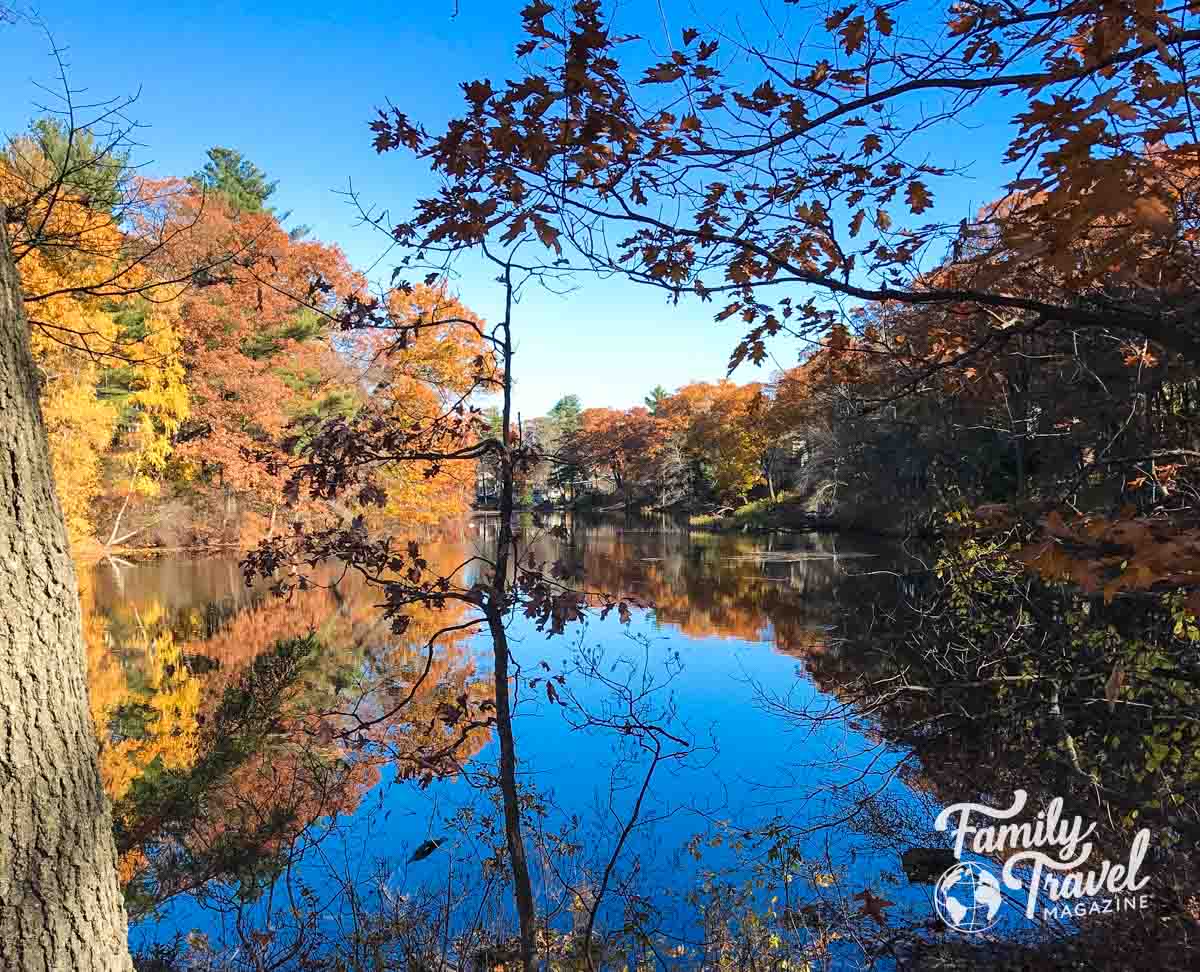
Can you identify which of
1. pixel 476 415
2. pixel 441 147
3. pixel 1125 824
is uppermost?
pixel 441 147

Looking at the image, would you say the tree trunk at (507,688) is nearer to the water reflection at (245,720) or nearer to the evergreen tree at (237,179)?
the water reflection at (245,720)

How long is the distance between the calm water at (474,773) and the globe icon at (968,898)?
6.3 inches

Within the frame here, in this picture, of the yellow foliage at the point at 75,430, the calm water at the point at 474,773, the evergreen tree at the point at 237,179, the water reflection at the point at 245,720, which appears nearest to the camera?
the calm water at the point at 474,773

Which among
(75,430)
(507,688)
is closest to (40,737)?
(507,688)

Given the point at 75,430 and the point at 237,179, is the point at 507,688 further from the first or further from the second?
the point at 237,179

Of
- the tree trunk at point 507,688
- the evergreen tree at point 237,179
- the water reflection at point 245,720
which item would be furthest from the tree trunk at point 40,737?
the evergreen tree at point 237,179

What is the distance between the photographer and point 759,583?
19688mm

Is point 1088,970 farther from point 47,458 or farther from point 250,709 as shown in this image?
point 250,709

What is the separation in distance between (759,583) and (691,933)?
50.1 ft

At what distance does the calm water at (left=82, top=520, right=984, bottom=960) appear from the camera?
5.30m

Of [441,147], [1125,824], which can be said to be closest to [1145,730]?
[1125,824]

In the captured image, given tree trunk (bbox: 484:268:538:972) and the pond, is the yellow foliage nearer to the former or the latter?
the pond

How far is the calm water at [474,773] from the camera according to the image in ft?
17.4

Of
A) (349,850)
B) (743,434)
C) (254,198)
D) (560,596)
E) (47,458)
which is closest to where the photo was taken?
(47,458)
